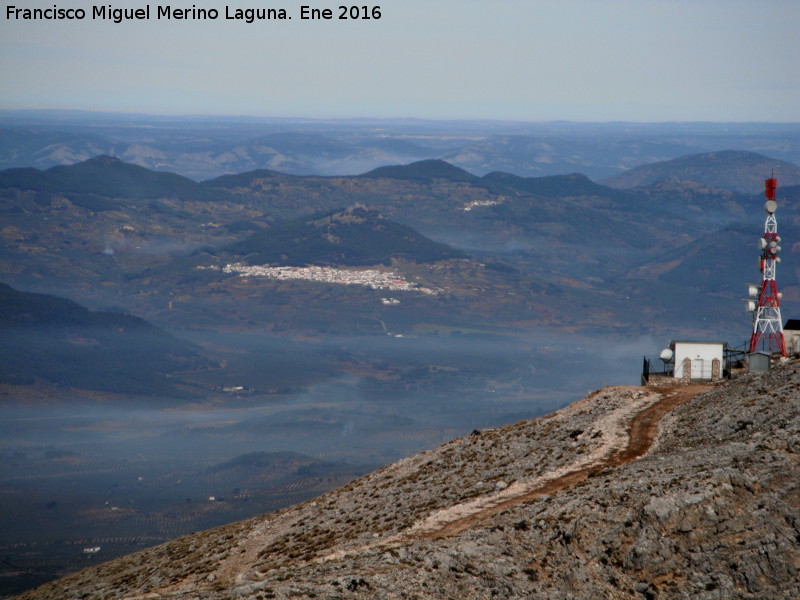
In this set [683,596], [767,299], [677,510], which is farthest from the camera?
[767,299]

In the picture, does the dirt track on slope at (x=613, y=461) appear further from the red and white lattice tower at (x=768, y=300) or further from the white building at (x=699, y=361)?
the red and white lattice tower at (x=768, y=300)

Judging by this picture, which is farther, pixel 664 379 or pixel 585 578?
pixel 664 379

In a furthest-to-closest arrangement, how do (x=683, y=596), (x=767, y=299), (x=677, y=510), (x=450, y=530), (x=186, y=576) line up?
(x=767, y=299)
(x=186, y=576)
(x=450, y=530)
(x=677, y=510)
(x=683, y=596)

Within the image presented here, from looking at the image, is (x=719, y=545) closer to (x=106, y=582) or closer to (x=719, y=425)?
(x=719, y=425)

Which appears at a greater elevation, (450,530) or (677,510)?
(677,510)

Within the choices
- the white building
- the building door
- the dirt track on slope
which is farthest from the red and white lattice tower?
the dirt track on slope

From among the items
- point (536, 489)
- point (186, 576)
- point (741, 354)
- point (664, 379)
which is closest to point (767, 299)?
point (741, 354)

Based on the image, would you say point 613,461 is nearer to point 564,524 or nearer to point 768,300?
point 564,524

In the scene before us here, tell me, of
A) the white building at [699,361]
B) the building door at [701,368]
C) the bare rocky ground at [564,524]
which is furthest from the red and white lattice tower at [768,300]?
the bare rocky ground at [564,524]
